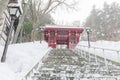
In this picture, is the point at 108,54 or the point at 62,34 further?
the point at 62,34

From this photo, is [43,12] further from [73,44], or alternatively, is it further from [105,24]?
[105,24]

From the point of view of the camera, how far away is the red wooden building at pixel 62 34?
24.3 meters

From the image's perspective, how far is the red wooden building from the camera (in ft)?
79.6

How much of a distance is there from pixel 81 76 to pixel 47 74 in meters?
1.04

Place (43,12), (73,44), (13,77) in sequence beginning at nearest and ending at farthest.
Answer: (13,77) → (73,44) → (43,12)

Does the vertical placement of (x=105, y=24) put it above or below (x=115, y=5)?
below

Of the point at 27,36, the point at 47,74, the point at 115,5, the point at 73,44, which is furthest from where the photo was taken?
the point at 115,5

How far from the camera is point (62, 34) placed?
979 inches

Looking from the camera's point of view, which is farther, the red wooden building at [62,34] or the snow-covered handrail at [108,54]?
the red wooden building at [62,34]

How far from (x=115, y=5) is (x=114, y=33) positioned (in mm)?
10196

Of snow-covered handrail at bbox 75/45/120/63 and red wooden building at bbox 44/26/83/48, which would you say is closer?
snow-covered handrail at bbox 75/45/120/63

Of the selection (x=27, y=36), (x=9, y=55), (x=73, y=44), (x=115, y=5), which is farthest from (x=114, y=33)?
(x=9, y=55)

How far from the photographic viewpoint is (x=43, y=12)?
29.3 metres

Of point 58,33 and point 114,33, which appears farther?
point 114,33
